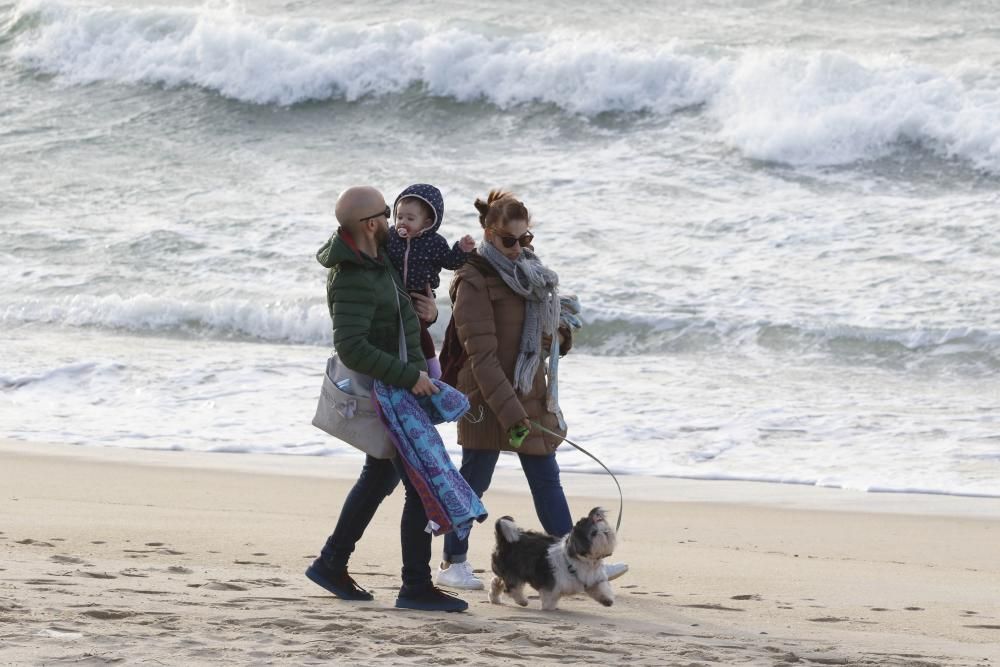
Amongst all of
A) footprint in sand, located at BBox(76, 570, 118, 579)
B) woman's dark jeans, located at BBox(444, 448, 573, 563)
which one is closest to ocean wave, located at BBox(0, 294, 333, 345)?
woman's dark jeans, located at BBox(444, 448, 573, 563)

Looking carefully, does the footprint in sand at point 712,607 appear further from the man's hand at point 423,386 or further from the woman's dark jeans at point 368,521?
the man's hand at point 423,386

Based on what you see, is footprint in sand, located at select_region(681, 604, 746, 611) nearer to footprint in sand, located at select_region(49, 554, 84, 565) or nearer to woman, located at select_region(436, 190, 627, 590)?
woman, located at select_region(436, 190, 627, 590)

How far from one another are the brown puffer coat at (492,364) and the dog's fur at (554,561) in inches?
13.6

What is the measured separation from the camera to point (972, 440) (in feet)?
26.0

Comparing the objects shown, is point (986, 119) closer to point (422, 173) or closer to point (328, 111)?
point (422, 173)

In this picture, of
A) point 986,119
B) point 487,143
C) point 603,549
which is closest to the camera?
point 603,549

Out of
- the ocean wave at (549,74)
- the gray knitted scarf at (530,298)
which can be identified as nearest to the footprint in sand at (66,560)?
the gray knitted scarf at (530,298)

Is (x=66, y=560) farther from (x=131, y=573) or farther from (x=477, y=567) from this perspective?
(x=477, y=567)

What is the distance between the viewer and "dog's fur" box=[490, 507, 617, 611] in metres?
4.29

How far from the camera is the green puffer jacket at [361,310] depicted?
397 centimetres

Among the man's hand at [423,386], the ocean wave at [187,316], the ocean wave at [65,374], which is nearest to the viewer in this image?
the man's hand at [423,386]

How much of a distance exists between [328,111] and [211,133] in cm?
175

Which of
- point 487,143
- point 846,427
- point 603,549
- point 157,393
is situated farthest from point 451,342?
point 487,143

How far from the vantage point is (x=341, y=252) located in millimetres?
3973
